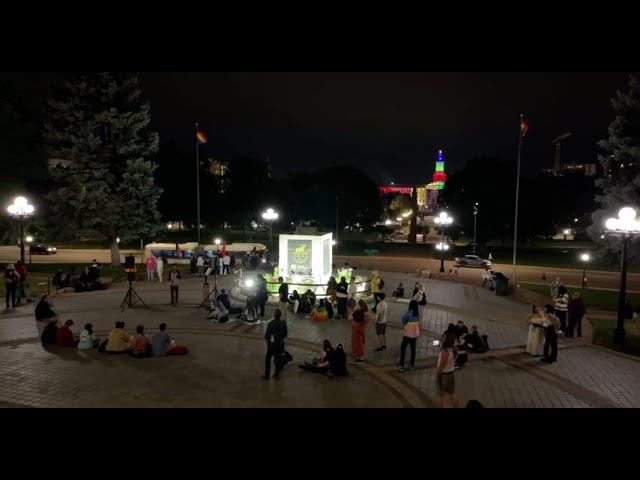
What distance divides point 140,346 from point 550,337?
10861mm

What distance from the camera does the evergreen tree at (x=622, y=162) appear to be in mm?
26203

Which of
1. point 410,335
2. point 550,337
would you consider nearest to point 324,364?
point 410,335

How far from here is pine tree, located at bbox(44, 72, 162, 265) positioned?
34.2 m

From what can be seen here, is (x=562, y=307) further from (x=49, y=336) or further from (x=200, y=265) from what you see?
(x=200, y=265)

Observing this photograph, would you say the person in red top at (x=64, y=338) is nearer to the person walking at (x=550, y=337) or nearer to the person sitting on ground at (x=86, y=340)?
the person sitting on ground at (x=86, y=340)

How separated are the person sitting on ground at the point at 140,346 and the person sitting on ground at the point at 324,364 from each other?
4.21 m

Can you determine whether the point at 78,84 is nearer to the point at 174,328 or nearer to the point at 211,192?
the point at 174,328

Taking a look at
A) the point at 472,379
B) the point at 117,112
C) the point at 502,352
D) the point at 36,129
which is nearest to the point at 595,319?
the point at 502,352

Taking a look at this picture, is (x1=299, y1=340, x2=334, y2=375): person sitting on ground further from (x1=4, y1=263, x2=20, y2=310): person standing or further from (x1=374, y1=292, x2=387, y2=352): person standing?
(x1=4, y1=263, x2=20, y2=310): person standing

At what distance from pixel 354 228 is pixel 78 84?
70.5m

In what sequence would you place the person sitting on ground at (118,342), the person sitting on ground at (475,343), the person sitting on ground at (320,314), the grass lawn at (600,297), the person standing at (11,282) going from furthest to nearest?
the grass lawn at (600,297) → the person standing at (11,282) → the person sitting on ground at (320,314) → the person sitting on ground at (475,343) → the person sitting on ground at (118,342)

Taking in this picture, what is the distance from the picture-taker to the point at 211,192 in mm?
73875

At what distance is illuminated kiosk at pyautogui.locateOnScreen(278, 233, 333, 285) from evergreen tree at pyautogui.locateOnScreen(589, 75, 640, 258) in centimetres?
1630

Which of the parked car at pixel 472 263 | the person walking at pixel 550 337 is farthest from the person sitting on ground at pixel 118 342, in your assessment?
the parked car at pixel 472 263
